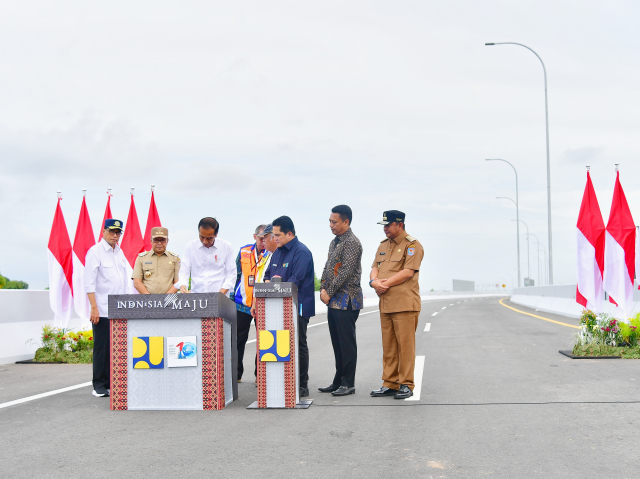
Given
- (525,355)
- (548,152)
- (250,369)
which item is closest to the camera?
(250,369)

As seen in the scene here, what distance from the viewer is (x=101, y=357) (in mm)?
7809

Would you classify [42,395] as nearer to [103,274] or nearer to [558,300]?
[103,274]

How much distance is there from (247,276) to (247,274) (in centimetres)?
5

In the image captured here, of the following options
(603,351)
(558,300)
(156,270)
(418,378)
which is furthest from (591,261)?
(558,300)

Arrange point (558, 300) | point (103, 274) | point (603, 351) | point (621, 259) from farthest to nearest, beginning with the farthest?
point (558, 300), point (621, 259), point (603, 351), point (103, 274)

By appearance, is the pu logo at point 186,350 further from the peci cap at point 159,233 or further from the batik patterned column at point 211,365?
the peci cap at point 159,233

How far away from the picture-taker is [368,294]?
146 feet

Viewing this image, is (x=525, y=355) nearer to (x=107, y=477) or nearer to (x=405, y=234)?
(x=405, y=234)

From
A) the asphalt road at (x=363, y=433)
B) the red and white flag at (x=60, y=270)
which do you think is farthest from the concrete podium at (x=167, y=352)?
the red and white flag at (x=60, y=270)

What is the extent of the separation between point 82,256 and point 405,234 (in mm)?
10396

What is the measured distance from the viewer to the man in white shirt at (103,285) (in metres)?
7.77

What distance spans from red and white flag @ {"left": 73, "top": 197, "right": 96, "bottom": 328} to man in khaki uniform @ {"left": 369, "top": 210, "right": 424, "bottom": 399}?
24.5ft

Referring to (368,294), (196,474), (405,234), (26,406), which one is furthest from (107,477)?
(368,294)

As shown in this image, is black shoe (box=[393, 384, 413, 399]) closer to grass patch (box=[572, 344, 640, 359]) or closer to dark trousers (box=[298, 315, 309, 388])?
dark trousers (box=[298, 315, 309, 388])
